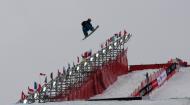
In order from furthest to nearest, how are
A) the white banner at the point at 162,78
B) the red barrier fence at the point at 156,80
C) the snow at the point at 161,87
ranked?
the white banner at the point at 162,78
the red barrier fence at the point at 156,80
the snow at the point at 161,87

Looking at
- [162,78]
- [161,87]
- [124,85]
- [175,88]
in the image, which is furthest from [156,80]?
[124,85]

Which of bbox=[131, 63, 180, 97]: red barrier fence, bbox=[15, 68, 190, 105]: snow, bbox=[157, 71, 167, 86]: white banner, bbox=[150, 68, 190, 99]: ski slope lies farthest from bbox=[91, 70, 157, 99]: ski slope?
bbox=[150, 68, 190, 99]: ski slope

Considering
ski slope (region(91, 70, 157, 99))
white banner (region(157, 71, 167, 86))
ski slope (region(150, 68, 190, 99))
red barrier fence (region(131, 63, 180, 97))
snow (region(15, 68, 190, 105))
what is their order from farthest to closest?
ski slope (region(91, 70, 157, 99)), white banner (region(157, 71, 167, 86)), red barrier fence (region(131, 63, 180, 97)), snow (region(15, 68, 190, 105)), ski slope (region(150, 68, 190, 99))

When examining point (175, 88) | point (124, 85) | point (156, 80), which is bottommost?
point (175, 88)

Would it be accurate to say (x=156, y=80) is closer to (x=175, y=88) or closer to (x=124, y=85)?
(x=175, y=88)

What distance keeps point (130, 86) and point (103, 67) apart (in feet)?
7.47

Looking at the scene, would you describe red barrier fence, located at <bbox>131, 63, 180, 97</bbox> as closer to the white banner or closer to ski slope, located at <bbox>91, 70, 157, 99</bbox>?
the white banner

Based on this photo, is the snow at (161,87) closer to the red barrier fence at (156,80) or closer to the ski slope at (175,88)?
the ski slope at (175,88)

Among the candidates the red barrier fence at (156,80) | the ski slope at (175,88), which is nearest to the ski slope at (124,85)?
the red barrier fence at (156,80)

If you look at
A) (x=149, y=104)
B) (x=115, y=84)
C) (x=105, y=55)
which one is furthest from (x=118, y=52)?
(x=149, y=104)

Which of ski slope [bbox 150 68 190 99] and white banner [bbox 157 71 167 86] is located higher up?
white banner [bbox 157 71 167 86]

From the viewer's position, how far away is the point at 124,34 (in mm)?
32906

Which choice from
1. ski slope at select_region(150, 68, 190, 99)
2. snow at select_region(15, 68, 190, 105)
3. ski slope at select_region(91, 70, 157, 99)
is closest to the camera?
ski slope at select_region(150, 68, 190, 99)

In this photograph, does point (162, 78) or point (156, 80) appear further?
point (162, 78)
